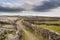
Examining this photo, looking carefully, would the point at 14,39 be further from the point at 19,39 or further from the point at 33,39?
the point at 33,39

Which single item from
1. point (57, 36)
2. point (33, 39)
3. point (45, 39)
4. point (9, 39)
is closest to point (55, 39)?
point (57, 36)

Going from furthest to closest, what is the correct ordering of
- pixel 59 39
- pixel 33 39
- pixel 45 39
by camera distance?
pixel 33 39
pixel 45 39
pixel 59 39

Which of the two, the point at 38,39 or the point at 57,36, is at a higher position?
the point at 57,36

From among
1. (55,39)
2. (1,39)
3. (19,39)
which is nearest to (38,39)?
(19,39)

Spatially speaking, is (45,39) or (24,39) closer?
(45,39)

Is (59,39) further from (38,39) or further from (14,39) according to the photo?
(14,39)

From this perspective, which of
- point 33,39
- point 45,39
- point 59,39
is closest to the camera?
point 59,39

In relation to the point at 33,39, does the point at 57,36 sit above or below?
above

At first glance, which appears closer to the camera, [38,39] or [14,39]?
[38,39]
